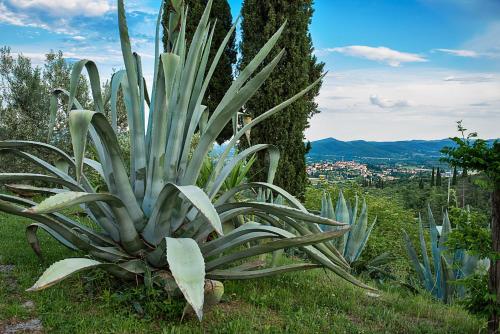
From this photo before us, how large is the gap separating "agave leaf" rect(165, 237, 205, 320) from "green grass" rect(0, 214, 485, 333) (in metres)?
0.52

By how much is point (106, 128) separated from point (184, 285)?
3.88 feet

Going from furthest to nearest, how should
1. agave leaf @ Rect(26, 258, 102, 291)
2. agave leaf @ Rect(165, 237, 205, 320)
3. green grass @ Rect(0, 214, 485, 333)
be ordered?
green grass @ Rect(0, 214, 485, 333), agave leaf @ Rect(26, 258, 102, 291), agave leaf @ Rect(165, 237, 205, 320)

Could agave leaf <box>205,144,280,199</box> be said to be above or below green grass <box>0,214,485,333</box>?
above

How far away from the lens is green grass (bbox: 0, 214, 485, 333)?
3166 mm

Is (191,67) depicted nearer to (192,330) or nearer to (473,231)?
(192,330)

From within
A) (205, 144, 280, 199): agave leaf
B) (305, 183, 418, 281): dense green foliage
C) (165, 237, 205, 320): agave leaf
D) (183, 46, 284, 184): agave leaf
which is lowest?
(305, 183, 418, 281): dense green foliage

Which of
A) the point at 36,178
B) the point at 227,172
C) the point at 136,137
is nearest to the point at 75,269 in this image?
the point at 136,137

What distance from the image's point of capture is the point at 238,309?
357 centimetres

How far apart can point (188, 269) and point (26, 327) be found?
1.24 meters

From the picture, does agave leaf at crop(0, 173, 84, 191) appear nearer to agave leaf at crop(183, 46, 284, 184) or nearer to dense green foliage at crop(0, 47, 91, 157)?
agave leaf at crop(183, 46, 284, 184)

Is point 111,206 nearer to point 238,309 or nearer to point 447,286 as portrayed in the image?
point 238,309

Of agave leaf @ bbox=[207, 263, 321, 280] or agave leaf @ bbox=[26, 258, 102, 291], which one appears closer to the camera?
agave leaf @ bbox=[26, 258, 102, 291]

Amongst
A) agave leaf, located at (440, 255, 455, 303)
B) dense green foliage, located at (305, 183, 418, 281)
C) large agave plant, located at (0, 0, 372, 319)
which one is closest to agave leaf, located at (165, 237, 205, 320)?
large agave plant, located at (0, 0, 372, 319)

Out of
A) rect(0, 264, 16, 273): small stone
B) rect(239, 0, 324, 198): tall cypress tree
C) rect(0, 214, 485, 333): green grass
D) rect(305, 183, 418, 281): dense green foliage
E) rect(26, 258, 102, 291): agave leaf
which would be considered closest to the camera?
rect(26, 258, 102, 291): agave leaf
